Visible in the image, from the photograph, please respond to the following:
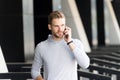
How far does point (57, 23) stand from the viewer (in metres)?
A: 4.49

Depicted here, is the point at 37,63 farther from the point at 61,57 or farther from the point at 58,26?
the point at 58,26

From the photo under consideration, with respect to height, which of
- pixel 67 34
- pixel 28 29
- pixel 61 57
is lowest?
pixel 28 29

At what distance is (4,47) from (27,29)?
134 cm

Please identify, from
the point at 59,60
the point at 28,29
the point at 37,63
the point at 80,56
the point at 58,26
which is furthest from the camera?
the point at 28,29

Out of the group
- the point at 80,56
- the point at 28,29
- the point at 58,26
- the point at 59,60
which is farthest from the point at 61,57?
the point at 28,29

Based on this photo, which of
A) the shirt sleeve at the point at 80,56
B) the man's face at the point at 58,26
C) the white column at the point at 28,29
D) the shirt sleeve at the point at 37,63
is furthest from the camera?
the white column at the point at 28,29

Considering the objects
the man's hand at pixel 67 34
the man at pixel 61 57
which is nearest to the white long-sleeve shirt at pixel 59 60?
the man at pixel 61 57

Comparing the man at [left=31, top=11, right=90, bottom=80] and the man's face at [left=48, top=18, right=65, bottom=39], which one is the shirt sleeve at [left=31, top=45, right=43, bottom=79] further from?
the man's face at [left=48, top=18, right=65, bottom=39]

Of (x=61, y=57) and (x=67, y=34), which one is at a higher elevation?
(x=67, y=34)

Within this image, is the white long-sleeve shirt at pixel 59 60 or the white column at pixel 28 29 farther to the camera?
the white column at pixel 28 29

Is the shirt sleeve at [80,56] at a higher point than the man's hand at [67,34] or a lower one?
lower

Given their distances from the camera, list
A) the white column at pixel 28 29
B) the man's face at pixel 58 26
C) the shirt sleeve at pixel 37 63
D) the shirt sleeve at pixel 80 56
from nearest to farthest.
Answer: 1. the man's face at pixel 58 26
2. the shirt sleeve at pixel 80 56
3. the shirt sleeve at pixel 37 63
4. the white column at pixel 28 29

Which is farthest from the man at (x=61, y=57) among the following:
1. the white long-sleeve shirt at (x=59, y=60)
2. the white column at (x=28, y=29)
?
the white column at (x=28, y=29)

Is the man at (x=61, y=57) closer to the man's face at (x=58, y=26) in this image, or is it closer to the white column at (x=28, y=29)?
the man's face at (x=58, y=26)
